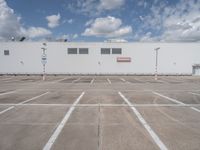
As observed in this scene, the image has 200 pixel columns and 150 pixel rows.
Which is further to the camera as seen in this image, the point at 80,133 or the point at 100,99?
the point at 100,99

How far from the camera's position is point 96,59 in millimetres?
42594

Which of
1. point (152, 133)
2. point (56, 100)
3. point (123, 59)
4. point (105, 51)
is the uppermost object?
point (105, 51)

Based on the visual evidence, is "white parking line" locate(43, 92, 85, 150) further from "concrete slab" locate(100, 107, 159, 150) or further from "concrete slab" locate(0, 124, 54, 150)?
"concrete slab" locate(100, 107, 159, 150)

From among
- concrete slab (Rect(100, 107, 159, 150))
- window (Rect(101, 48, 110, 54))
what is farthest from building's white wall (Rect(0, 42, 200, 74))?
concrete slab (Rect(100, 107, 159, 150))

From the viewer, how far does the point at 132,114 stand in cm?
723

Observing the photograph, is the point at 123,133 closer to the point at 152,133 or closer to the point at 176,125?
the point at 152,133

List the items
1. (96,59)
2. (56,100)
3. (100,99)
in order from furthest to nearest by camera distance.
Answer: (96,59)
(100,99)
(56,100)

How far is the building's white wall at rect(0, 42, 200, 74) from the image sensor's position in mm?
42438

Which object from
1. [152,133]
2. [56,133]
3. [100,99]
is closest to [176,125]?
[152,133]

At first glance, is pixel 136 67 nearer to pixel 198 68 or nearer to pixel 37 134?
pixel 198 68

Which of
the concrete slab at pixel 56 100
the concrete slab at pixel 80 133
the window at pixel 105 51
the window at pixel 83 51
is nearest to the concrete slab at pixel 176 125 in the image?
the concrete slab at pixel 80 133

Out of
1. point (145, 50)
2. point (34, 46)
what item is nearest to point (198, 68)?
point (145, 50)

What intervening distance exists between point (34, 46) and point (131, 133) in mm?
43165

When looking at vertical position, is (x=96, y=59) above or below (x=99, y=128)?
above
